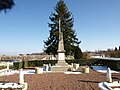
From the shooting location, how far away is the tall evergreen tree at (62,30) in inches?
1784

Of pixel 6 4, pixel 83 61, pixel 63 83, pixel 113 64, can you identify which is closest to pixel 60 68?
pixel 113 64

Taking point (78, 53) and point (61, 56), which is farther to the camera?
point (78, 53)

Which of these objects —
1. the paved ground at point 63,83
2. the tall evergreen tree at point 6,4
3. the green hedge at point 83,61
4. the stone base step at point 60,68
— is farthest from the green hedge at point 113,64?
the tall evergreen tree at point 6,4

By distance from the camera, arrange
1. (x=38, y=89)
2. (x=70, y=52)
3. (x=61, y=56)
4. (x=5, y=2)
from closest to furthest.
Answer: (x=5, y=2), (x=38, y=89), (x=61, y=56), (x=70, y=52)

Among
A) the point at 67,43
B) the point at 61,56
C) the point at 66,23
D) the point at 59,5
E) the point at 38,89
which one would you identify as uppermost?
the point at 59,5

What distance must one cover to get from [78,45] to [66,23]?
5.37m

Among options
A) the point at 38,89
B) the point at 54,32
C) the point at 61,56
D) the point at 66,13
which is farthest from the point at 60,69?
the point at 66,13

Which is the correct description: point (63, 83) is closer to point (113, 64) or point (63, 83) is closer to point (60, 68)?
point (60, 68)

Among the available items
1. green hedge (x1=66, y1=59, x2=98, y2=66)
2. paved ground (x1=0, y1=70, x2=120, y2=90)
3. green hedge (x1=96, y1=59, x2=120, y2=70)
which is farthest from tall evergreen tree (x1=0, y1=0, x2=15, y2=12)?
green hedge (x1=66, y1=59, x2=98, y2=66)

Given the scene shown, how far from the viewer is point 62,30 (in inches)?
1805

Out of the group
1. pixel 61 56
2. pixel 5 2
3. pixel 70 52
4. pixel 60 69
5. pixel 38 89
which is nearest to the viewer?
pixel 5 2

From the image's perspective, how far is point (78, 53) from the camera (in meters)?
43.1

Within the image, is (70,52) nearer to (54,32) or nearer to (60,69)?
(54,32)

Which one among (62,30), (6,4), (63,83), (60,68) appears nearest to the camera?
(6,4)
